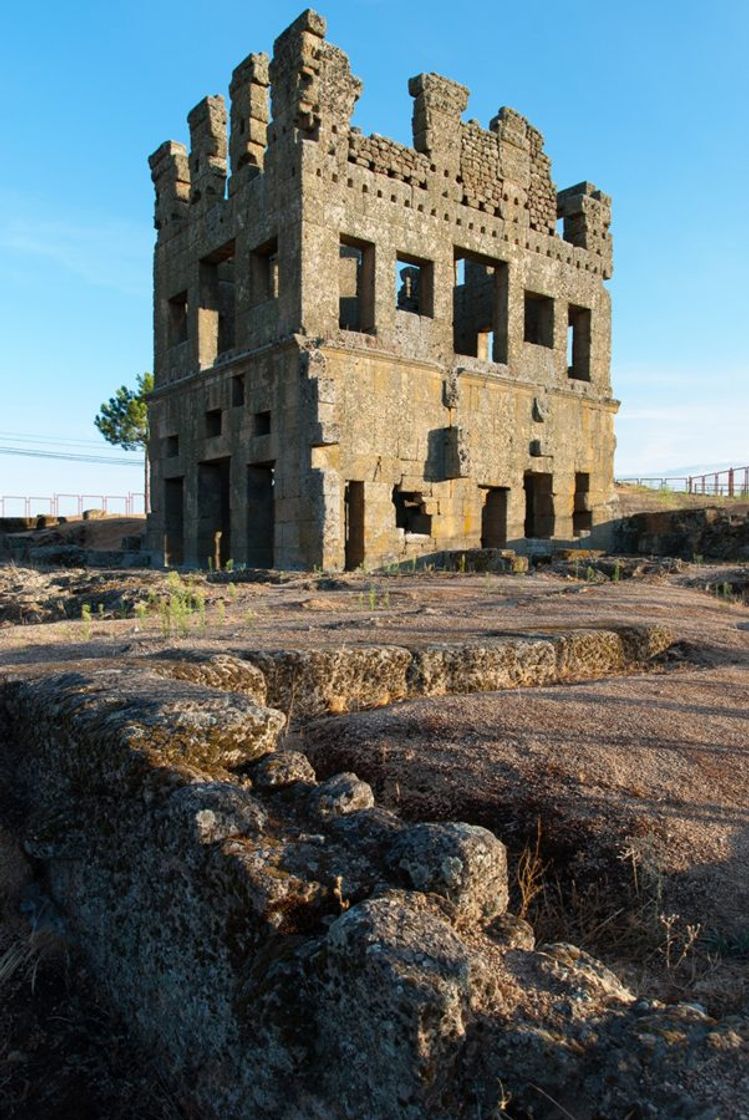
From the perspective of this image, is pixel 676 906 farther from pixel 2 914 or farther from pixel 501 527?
pixel 501 527

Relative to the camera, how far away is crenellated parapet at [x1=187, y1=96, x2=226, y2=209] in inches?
650

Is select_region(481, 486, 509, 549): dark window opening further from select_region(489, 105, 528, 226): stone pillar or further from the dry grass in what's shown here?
the dry grass

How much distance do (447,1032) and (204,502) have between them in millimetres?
16113

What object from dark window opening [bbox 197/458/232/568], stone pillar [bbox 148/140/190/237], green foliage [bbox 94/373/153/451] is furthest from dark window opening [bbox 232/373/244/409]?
green foliage [bbox 94/373/153/451]

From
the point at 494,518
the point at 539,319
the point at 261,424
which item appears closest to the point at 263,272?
the point at 261,424

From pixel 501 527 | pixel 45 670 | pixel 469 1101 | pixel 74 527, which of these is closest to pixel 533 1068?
pixel 469 1101

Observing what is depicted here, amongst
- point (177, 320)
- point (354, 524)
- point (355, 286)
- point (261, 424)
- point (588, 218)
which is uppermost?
point (588, 218)

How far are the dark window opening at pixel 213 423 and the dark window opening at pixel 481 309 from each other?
5.50 meters

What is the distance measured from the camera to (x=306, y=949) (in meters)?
1.87

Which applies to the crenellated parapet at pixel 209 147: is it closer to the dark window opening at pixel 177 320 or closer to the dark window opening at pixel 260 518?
the dark window opening at pixel 177 320

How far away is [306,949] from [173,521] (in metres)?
17.1

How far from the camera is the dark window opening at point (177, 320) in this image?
723 inches

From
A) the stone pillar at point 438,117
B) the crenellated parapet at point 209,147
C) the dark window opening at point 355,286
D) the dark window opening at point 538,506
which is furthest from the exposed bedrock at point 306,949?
the crenellated parapet at point 209,147

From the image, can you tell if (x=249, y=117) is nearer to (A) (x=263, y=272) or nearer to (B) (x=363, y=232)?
(A) (x=263, y=272)
